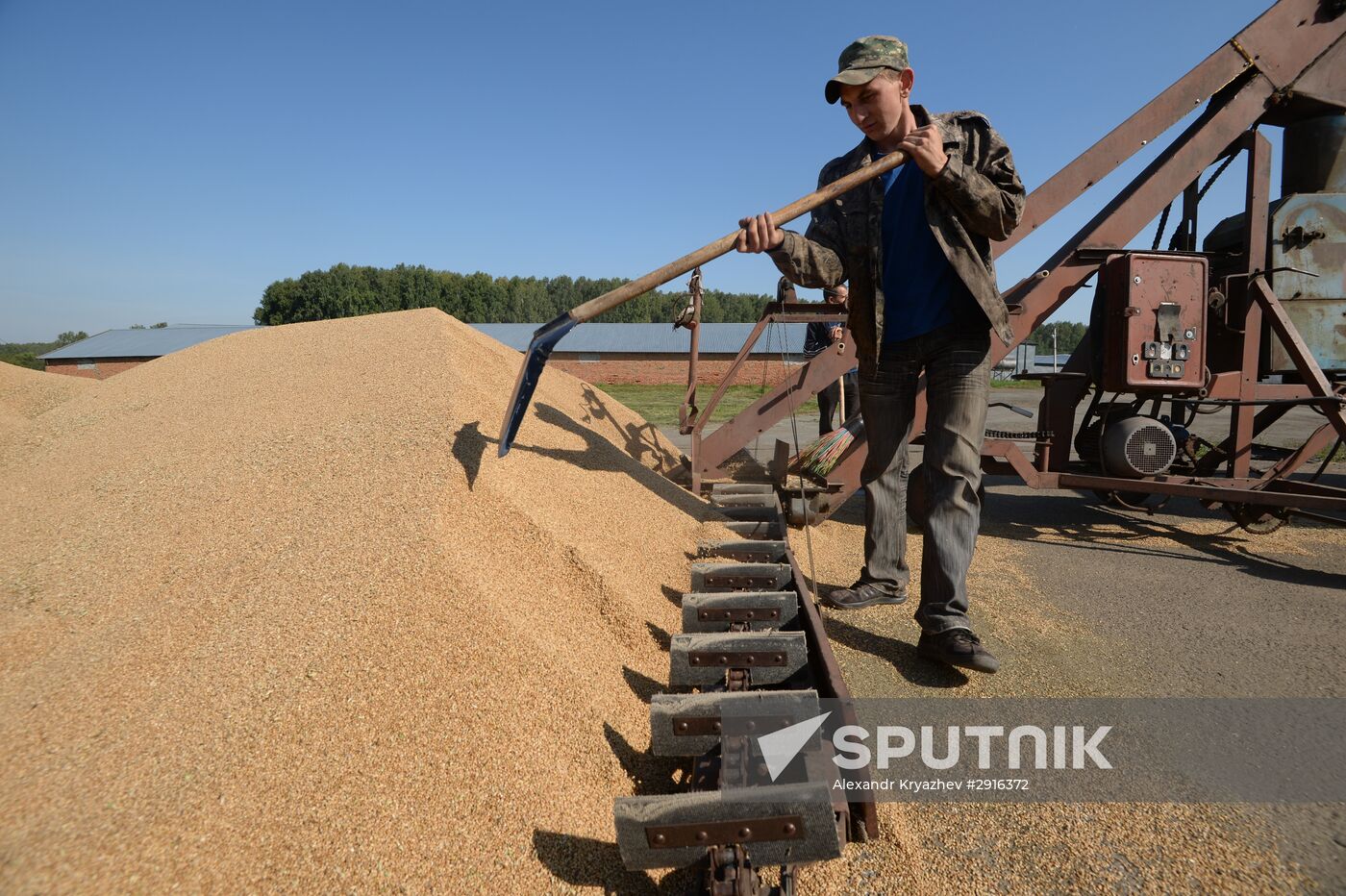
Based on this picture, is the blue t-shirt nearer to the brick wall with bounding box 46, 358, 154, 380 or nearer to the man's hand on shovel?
the man's hand on shovel

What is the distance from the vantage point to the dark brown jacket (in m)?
2.40

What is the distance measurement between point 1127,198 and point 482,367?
13.3ft

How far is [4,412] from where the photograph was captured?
4961mm

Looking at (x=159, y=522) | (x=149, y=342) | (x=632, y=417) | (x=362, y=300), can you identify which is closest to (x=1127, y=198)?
(x=632, y=417)

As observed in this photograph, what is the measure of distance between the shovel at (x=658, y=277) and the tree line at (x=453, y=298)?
52.9 metres

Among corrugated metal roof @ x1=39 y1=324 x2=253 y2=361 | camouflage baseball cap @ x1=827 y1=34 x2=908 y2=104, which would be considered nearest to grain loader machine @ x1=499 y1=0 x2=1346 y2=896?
camouflage baseball cap @ x1=827 y1=34 x2=908 y2=104

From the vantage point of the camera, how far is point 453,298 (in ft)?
218

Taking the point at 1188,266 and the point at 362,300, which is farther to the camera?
the point at 362,300

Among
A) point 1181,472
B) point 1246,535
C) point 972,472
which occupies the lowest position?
point 1246,535

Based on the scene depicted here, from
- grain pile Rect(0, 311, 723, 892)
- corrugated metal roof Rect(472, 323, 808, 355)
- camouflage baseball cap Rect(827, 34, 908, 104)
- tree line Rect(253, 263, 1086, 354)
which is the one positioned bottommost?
grain pile Rect(0, 311, 723, 892)

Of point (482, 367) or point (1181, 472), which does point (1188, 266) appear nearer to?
point (1181, 472)

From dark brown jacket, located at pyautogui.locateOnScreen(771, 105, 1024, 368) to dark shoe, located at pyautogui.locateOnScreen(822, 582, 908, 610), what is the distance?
1.01m

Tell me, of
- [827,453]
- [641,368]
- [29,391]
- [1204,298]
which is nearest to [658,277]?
[827,453]

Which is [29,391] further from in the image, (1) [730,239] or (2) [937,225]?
(2) [937,225]
